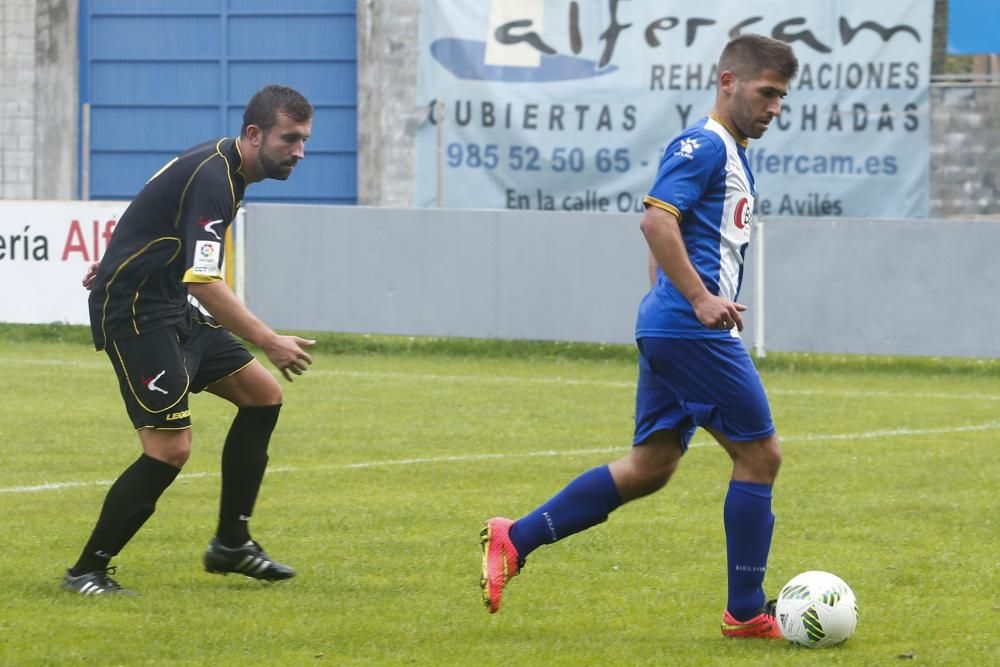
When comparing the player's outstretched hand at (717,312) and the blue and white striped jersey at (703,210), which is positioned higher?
the blue and white striped jersey at (703,210)

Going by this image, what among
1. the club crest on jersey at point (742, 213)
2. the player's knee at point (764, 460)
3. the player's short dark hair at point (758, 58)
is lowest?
Answer: the player's knee at point (764, 460)

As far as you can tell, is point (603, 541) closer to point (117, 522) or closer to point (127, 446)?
point (117, 522)

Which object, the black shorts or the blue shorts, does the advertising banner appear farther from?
the blue shorts

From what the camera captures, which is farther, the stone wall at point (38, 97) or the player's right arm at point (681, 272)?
the stone wall at point (38, 97)

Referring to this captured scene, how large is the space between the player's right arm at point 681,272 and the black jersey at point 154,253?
160 cm

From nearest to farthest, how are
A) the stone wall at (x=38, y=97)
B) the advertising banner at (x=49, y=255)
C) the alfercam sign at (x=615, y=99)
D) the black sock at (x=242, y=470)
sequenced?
the black sock at (x=242, y=470) → the advertising banner at (x=49, y=255) → the alfercam sign at (x=615, y=99) → the stone wall at (x=38, y=97)

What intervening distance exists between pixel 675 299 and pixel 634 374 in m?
9.23

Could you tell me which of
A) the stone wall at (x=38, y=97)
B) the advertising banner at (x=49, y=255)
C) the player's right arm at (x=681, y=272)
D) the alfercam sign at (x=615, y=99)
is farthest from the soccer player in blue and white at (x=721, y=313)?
the stone wall at (x=38, y=97)

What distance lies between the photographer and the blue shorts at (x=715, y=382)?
18.1ft

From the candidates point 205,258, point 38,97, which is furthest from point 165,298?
point 38,97

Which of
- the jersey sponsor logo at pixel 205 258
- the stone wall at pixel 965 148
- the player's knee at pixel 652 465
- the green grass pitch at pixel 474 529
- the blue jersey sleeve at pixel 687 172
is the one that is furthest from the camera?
the stone wall at pixel 965 148

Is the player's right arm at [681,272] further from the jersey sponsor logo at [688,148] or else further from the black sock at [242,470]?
Result: the black sock at [242,470]

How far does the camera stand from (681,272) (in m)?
5.43

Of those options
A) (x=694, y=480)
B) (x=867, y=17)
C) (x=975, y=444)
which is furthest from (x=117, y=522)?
(x=867, y=17)
